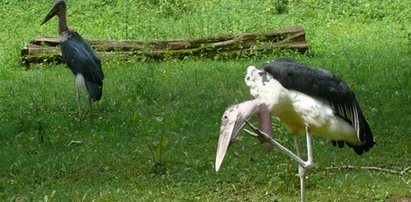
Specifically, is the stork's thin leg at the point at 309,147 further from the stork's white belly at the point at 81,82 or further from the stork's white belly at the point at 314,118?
the stork's white belly at the point at 81,82

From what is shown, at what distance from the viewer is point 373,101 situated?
337 inches

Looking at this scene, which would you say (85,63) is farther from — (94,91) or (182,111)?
(182,111)

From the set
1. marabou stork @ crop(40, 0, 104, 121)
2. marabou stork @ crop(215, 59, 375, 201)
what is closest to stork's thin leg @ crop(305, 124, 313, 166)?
marabou stork @ crop(215, 59, 375, 201)

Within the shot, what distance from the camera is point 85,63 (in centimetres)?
905

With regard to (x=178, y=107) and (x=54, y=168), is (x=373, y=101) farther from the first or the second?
(x=54, y=168)

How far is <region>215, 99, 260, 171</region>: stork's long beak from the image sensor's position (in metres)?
4.53

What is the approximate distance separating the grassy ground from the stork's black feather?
0.90ft

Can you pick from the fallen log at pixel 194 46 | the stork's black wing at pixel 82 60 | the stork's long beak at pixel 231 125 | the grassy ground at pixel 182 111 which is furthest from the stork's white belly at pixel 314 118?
the fallen log at pixel 194 46

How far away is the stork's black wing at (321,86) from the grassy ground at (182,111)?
0.82 m

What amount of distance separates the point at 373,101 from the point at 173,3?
5.85 meters

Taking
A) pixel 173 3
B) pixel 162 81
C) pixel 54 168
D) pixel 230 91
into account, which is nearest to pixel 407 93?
pixel 230 91

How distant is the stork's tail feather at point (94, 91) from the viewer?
28.7 ft

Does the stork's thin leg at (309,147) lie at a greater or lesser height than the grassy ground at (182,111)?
greater

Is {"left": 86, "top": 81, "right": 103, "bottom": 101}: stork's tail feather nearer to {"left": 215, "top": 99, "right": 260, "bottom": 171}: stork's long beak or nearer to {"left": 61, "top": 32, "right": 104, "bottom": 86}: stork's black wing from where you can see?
{"left": 61, "top": 32, "right": 104, "bottom": 86}: stork's black wing
